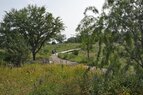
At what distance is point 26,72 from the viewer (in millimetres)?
23109

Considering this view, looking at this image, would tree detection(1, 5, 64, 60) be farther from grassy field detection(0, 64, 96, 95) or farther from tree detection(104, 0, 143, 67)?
tree detection(104, 0, 143, 67)

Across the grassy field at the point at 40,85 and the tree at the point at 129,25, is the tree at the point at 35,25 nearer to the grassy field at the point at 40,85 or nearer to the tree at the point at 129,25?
the grassy field at the point at 40,85

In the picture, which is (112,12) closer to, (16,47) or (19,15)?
(16,47)

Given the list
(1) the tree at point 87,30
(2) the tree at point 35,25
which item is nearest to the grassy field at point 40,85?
(1) the tree at point 87,30

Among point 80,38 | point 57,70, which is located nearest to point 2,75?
point 57,70

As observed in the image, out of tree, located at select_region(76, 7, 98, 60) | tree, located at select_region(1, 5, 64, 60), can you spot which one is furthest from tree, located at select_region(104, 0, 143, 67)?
tree, located at select_region(1, 5, 64, 60)

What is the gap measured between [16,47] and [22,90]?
920 inches

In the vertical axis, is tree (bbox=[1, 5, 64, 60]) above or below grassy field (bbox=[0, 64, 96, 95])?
above

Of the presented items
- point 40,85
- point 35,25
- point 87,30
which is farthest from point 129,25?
point 35,25

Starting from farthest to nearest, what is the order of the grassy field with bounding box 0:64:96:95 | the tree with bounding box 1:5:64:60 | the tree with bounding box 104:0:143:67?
the tree with bounding box 1:5:64:60, the grassy field with bounding box 0:64:96:95, the tree with bounding box 104:0:143:67

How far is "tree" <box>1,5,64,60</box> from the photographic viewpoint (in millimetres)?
60750

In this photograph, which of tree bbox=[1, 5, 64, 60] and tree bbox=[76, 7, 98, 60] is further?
tree bbox=[1, 5, 64, 60]

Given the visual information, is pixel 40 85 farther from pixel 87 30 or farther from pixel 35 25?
pixel 35 25

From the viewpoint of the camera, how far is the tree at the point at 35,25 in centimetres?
6075
